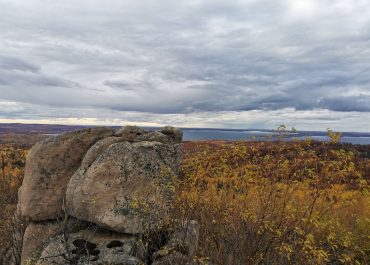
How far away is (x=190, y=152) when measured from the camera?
10.6 metres

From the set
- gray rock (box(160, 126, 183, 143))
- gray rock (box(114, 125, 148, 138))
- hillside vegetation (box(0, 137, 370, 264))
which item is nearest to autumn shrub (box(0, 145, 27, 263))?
gray rock (box(114, 125, 148, 138))

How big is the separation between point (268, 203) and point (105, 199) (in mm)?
3882

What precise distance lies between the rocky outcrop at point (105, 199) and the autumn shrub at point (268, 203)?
0.56m

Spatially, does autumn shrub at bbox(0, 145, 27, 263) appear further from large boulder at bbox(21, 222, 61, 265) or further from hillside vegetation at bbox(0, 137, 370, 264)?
hillside vegetation at bbox(0, 137, 370, 264)

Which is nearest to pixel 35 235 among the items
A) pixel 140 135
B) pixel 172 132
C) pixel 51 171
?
pixel 51 171

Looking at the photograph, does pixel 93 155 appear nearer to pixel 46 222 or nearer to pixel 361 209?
pixel 46 222

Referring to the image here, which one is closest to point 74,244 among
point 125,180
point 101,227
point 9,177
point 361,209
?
point 101,227

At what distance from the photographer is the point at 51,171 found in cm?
1059

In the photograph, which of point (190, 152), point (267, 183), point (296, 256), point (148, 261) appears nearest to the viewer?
point (296, 256)

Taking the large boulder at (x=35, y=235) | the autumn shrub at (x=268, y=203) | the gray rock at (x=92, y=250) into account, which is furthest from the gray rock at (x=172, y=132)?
the large boulder at (x=35, y=235)

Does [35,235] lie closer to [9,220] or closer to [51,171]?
[51,171]

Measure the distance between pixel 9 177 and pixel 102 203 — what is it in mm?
13081

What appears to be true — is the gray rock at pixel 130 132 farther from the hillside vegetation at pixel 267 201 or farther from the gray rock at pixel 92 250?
the gray rock at pixel 92 250

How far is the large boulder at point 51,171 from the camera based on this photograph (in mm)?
10359
